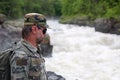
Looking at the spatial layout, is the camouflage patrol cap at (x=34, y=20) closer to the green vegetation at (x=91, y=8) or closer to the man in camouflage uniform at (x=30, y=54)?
the man in camouflage uniform at (x=30, y=54)

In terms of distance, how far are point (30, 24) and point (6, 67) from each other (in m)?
0.51

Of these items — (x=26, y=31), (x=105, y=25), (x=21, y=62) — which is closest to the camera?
(x=21, y=62)

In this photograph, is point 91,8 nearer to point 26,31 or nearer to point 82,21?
point 82,21

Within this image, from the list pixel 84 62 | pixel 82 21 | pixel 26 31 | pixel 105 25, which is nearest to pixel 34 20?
pixel 26 31

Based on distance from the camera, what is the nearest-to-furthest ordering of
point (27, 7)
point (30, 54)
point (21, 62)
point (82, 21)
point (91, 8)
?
point (21, 62)
point (30, 54)
point (82, 21)
point (91, 8)
point (27, 7)

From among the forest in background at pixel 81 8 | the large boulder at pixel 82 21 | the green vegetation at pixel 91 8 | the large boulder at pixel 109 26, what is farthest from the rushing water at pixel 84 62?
the large boulder at pixel 82 21

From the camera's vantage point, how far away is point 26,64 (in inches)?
130

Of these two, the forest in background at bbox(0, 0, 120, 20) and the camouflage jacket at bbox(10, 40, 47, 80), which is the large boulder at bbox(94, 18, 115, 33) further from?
the camouflage jacket at bbox(10, 40, 47, 80)

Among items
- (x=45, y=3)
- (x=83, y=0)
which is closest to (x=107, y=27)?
(x=83, y=0)

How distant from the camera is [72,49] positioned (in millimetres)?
21453

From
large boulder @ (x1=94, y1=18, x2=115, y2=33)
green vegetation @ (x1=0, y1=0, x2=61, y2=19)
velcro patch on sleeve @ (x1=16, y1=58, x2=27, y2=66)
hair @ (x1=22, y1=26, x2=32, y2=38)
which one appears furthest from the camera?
green vegetation @ (x1=0, y1=0, x2=61, y2=19)

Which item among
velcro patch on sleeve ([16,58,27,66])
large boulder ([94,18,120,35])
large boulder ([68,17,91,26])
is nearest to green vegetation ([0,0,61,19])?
large boulder ([68,17,91,26])

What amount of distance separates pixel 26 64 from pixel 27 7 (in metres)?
80.6

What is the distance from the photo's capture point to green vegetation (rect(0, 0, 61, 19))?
55156 mm
